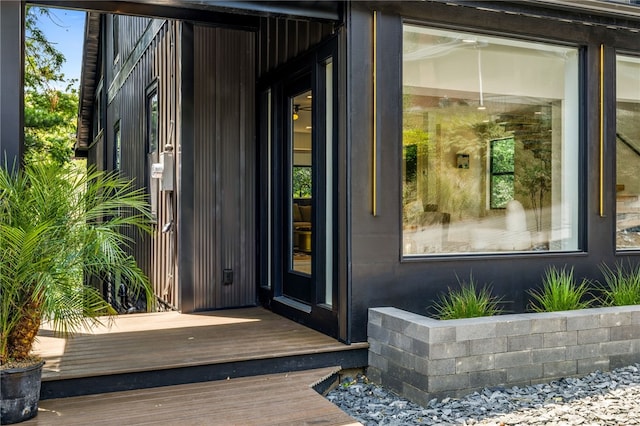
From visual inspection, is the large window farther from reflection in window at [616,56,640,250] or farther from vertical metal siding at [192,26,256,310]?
vertical metal siding at [192,26,256,310]

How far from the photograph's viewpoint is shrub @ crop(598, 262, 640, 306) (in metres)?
4.51

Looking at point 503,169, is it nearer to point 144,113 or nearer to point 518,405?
point 518,405

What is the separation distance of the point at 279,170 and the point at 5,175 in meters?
2.58

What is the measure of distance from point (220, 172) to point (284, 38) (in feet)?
4.56

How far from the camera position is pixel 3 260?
280cm

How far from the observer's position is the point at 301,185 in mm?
4938

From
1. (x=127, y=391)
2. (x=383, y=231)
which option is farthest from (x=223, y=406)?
(x=383, y=231)

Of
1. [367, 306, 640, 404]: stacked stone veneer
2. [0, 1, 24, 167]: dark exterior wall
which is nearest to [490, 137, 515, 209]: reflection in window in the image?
[367, 306, 640, 404]: stacked stone veneer

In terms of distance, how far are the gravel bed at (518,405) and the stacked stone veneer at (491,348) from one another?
0.07 m

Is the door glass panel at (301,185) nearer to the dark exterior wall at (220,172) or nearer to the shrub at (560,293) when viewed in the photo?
the dark exterior wall at (220,172)

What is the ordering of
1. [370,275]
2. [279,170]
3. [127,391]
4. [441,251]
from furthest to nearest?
[279,170] → [441,251] → [370,275] → [127,391]

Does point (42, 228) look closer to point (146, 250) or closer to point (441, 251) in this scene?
point (441, 251)

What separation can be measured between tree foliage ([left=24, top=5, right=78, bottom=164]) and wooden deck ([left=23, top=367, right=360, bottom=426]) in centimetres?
412

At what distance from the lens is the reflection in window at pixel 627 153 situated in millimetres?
5098
